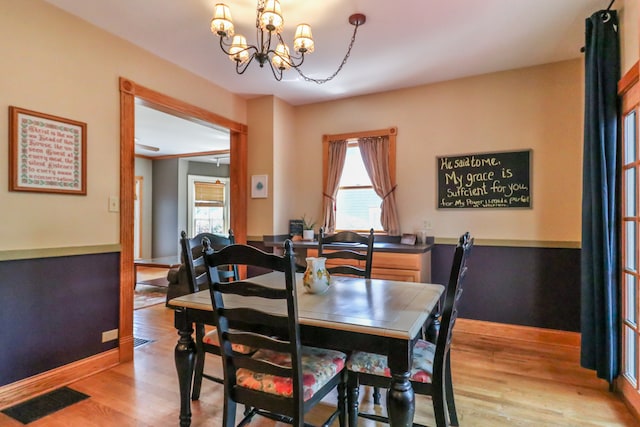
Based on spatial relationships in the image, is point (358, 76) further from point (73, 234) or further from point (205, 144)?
point (205, 144)

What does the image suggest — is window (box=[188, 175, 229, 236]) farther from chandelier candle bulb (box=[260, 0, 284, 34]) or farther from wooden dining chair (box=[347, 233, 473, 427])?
A: wooden dining chair (box=[347, 233, 473, 427])

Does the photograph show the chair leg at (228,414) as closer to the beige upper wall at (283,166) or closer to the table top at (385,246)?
the table top at (385,246)

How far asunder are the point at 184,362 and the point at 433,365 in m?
1.24

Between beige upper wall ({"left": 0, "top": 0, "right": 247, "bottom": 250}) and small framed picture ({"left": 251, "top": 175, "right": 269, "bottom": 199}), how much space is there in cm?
150

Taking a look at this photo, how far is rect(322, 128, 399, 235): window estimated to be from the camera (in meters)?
3.84

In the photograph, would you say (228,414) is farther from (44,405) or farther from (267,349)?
(44,405)

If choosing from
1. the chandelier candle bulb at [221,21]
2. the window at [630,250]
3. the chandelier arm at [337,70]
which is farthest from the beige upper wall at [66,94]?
the window at [630,250]

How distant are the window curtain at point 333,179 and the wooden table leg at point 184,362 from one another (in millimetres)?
2523

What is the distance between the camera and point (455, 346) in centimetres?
302

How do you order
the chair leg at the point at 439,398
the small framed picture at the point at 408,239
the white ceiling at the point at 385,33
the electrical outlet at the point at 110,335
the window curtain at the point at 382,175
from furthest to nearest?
the window curtain at the point at 382,175 < the small framed picture at the point at 408,239 < the electrical outlet at the point at 110,335 < the white ceiling at the point at 385,33 < the chair leg at the point at 439,398

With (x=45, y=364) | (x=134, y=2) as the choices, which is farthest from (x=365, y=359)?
(x=134, y=2)

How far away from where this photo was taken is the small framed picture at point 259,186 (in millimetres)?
4055

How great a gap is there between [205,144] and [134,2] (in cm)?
410

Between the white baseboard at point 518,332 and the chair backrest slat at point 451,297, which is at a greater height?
the chair backrest slat at point 451,297
